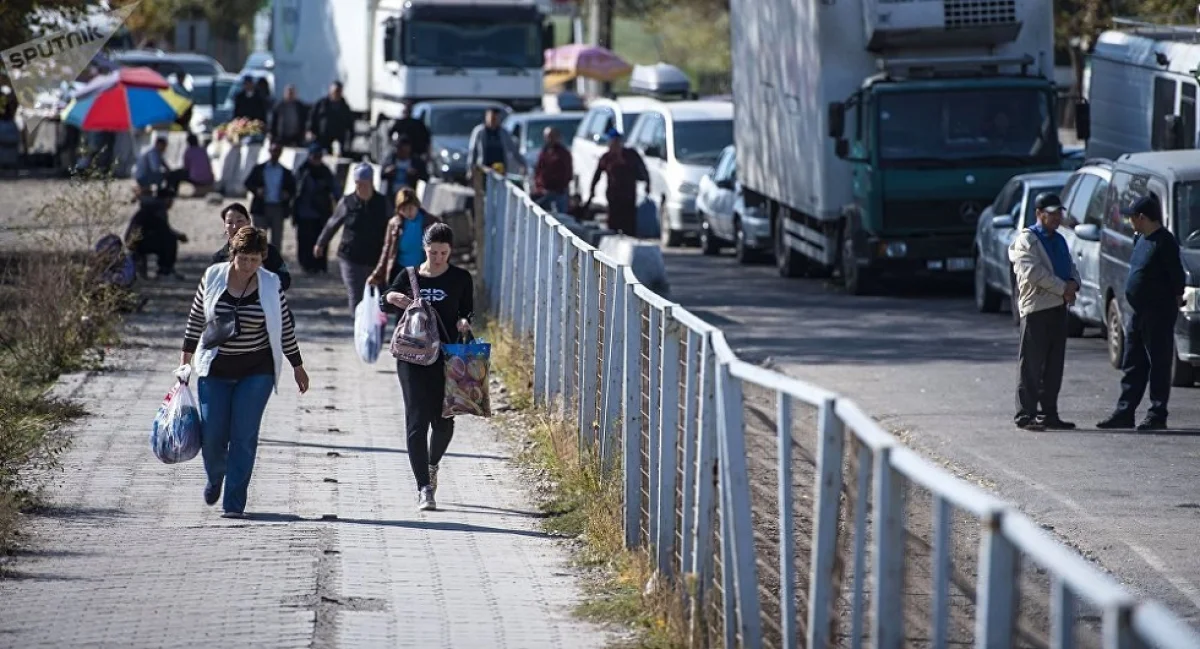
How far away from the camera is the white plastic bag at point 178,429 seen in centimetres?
1011

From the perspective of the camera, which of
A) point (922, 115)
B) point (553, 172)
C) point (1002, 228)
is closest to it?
point (1002, 228)

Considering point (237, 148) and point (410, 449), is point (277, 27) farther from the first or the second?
point (410, 449)

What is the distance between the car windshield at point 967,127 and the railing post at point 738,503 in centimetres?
1571

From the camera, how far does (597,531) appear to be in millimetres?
9758

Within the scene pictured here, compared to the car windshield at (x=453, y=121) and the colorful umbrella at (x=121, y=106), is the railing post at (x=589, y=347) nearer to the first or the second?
the colorful umbrella at (x=121, y=106)

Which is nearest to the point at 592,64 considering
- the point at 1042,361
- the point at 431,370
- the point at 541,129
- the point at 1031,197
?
the point at 541,129

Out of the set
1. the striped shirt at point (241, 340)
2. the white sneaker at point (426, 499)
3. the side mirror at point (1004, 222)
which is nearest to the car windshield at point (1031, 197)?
the side mirror at point (1004, 222)

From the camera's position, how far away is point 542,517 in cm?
1062

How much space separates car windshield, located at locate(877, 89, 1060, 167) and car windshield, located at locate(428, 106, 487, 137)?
47.0 feet

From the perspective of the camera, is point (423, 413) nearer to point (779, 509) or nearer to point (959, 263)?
point (779, 509)

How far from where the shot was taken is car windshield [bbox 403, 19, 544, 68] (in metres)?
36.4

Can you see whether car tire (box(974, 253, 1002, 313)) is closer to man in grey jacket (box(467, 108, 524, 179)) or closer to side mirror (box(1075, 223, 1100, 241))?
side mirror (box(1075, 223, 1100, 241))

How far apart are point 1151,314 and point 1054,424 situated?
0.95m

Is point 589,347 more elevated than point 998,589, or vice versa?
point 998,589
